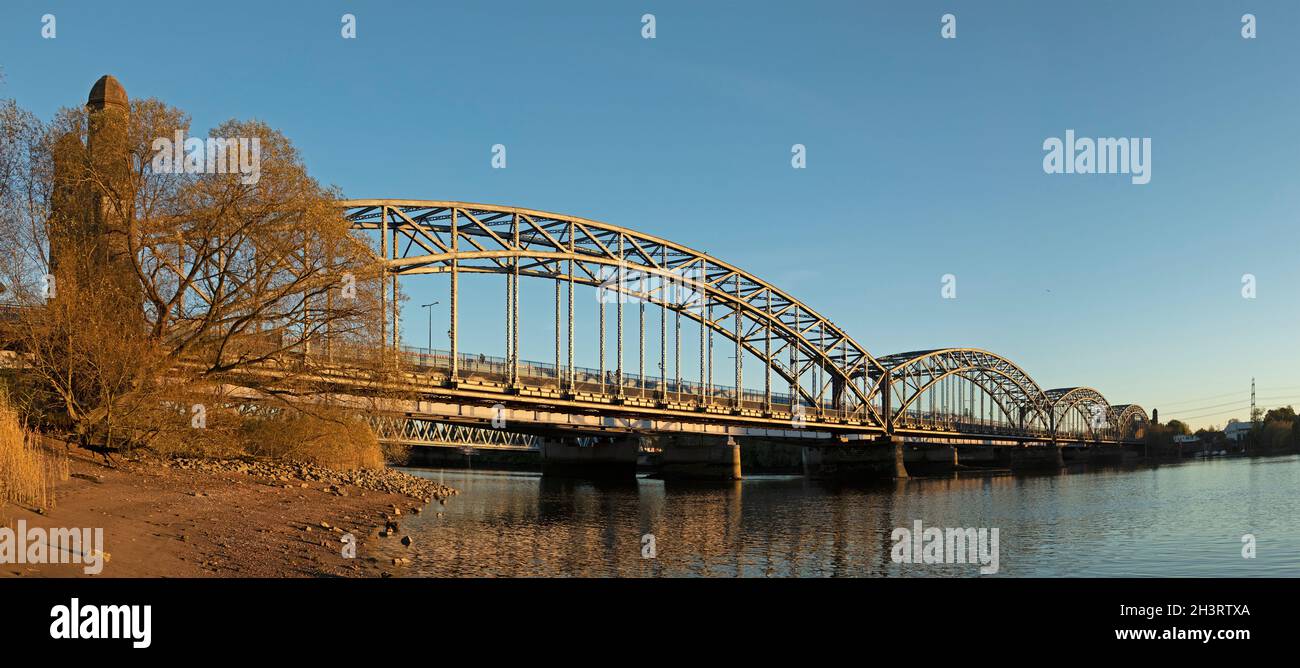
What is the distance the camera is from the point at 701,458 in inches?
3332

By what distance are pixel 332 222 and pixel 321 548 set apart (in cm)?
1322

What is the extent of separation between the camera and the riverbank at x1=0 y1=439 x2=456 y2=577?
16047mm

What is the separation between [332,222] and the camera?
99.0 feet

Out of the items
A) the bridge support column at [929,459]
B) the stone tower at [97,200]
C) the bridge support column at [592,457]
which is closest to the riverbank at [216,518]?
the stone tower at [97,200]

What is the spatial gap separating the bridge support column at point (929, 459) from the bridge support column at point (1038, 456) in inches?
1331

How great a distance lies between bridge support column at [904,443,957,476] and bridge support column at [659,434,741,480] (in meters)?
48.5

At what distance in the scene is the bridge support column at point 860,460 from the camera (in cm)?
10300

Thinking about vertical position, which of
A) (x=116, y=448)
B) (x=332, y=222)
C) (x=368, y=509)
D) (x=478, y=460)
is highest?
(x=332, y=222)
